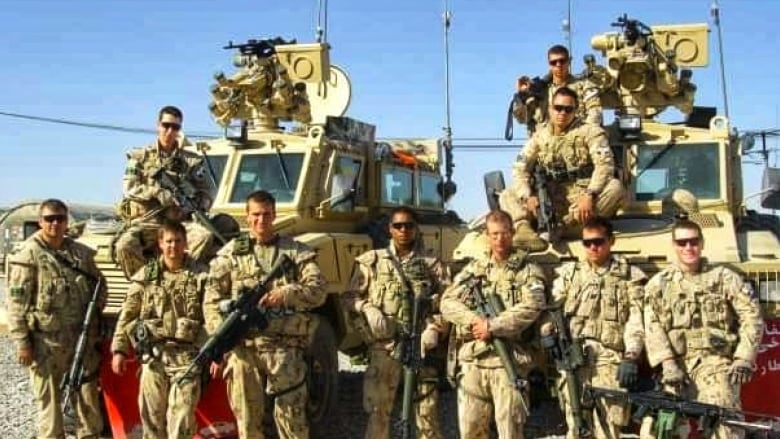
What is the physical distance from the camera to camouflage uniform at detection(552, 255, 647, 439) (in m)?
5.36

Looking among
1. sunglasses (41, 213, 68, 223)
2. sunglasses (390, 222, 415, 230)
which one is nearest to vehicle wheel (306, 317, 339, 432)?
sunglasses (390, 222, 415, 230)

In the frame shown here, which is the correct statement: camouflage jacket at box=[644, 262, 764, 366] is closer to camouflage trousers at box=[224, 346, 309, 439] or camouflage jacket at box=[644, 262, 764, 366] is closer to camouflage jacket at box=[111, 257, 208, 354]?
camouflage trousers at box=[224, 346, 309, 439]

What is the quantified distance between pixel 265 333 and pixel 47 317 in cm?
159

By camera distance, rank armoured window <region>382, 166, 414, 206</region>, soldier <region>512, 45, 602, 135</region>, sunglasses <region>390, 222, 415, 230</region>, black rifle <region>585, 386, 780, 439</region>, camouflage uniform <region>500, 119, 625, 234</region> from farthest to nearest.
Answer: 1. armoured window <region>382, 166, 414, 206</region>
2. soldier <region>512, 45, 602, 135</region>
3. camouflage uniform <region>500, 119, 625, 234</region>
4. sunglasses <region>390, 222, 415, 230</region>
5. black rifle <region>585, 386, 780, 439</region>

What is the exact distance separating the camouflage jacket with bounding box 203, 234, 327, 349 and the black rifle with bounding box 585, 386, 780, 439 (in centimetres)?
178

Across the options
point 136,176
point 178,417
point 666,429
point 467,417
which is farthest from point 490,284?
point 136,176

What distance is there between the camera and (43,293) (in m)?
6.26

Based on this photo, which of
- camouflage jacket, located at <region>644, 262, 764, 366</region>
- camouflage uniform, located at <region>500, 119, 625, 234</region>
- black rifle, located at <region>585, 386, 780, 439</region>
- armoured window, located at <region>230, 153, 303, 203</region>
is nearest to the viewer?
black rifle, located at <region>585, 386, 780, 439</region>

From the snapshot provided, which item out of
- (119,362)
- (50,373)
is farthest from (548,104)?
(50,373)

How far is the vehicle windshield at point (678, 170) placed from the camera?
7770 millimetres

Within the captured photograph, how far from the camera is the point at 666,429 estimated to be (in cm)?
505

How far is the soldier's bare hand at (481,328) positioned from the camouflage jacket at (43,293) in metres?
2.62

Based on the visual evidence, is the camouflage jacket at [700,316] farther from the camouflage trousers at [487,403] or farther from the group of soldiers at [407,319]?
the camouflage trousers at [487,403]

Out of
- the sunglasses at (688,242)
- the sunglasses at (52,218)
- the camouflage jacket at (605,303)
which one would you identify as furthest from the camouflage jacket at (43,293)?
the sunglasses at (688,242)
